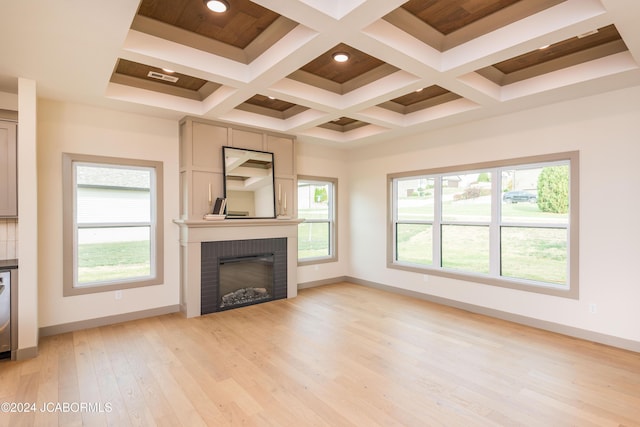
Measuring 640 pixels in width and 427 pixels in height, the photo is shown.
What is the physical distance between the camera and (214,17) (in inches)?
104

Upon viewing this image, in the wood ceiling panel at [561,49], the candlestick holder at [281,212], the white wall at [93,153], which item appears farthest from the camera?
the candlestick holder at [281,212]

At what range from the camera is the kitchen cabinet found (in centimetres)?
324

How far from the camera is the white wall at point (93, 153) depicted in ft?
12.5

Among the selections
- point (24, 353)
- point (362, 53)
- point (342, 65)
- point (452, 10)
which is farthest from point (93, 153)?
point (452, 10)

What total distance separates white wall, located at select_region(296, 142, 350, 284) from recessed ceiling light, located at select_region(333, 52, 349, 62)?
278 centimetres

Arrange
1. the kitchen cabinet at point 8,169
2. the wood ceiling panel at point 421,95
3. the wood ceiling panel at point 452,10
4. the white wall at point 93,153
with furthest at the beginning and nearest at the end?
the wood ceiling panel at point 421,95
the white wall at point 93,153
the kitchen cabinet at point 8,169
the wood ceiling panel at point 452,10

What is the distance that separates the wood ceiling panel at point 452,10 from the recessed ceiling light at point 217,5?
1351mm

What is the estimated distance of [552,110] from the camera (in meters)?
3.96

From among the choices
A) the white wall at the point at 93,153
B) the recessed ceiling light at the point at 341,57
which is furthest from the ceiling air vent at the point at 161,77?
the recessed ceiling light at the point at 341,57

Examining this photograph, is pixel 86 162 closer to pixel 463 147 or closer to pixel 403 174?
pixel 403 174

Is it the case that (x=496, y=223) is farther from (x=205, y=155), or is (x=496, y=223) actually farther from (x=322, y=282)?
(x=205, y=155)

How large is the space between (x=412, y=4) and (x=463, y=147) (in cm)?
286

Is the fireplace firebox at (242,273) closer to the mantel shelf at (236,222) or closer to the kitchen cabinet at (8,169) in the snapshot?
the mantel shelf at (236,222)

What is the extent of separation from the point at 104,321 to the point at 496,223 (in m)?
5.37
